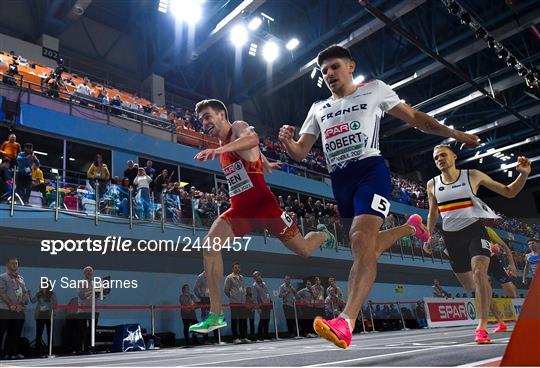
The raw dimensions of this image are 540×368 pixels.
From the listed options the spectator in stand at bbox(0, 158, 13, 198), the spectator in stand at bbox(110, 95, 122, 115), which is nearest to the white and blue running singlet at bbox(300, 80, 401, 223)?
the spectator in stand at bbox(0, 158, 13, 198)

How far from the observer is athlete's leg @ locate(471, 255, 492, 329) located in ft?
13.9

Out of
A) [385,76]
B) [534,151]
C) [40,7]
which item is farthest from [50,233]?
[534,151]

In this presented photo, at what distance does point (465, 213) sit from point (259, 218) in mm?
2147

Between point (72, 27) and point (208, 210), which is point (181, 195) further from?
point (72, 27)

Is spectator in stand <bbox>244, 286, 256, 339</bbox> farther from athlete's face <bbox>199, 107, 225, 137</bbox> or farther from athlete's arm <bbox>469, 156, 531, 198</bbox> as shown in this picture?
athlete's face <bbox>199, 107, 225, 137</bbox>

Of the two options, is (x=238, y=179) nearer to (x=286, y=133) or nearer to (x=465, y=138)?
(x=286, y=133)

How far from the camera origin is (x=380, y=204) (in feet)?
9.21

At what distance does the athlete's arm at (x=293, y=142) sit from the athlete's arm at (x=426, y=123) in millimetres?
591

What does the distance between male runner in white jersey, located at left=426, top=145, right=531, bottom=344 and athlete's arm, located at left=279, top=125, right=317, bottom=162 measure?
1.77 meters

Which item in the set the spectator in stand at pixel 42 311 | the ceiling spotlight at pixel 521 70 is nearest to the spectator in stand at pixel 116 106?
the spectator in stand at pixel 42 311

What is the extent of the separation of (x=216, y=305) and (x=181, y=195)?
5.73 meters

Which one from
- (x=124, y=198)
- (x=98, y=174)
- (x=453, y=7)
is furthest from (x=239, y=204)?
(x=453, y=7)

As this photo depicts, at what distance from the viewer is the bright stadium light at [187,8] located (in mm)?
15688

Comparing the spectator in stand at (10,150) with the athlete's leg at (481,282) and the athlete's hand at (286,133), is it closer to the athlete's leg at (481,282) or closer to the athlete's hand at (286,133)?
the athlete's hand at (286,133)
